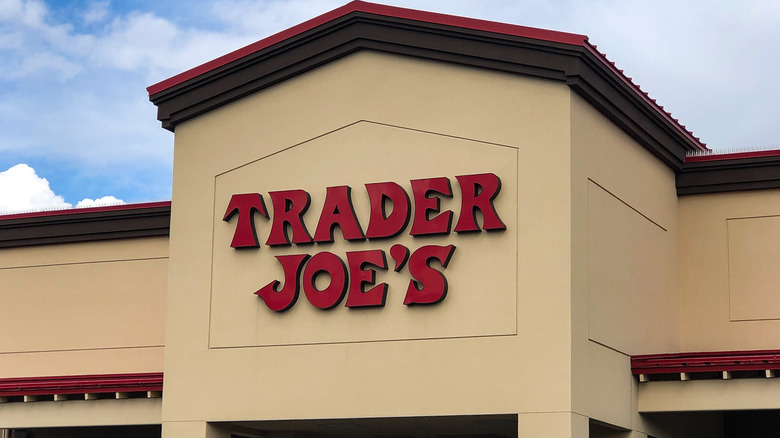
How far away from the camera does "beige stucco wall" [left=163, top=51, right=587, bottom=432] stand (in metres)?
19.5

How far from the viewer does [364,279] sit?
67.9ft

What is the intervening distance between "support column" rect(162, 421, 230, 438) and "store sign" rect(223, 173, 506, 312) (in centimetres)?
267

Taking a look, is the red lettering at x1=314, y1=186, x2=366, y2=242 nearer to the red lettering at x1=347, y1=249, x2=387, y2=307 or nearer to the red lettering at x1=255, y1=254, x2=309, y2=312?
the red lettering at x1=347, y1=249, x2=387, y2=307

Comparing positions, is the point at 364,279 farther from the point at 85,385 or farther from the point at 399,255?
the point at 85,385

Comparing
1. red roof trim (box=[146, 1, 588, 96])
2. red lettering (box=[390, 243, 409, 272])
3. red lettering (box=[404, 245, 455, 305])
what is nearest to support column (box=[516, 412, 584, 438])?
red lettering (box=[404, 245, 455, 305])

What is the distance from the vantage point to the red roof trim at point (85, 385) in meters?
22.7

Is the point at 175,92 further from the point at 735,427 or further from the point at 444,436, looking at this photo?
the point at 735,427

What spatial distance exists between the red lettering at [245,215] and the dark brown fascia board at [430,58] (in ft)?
7.16

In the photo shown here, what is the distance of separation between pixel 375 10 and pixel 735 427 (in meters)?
12.7

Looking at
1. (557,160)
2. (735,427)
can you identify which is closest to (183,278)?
(557,160)

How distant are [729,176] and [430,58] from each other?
24.9 feet

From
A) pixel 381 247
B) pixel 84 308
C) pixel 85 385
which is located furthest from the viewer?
pixel 84 308

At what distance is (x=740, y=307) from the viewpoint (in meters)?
23.9

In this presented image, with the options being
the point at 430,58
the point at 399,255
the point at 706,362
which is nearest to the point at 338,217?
the point at 399,255
